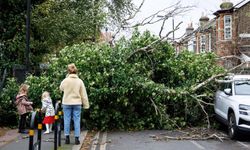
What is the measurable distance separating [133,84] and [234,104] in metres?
3.57

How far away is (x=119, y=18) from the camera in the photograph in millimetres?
28875

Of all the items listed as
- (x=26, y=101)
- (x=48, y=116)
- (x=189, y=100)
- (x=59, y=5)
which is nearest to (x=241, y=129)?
(x=189, y=100)

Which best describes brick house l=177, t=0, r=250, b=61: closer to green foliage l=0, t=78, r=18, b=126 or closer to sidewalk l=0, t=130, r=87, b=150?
green foliage l=0, t=78, r=18, b=126

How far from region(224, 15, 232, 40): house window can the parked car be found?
71.0 feet

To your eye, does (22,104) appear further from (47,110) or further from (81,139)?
(81,139)

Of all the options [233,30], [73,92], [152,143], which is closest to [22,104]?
[73,92]

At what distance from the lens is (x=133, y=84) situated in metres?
13.3

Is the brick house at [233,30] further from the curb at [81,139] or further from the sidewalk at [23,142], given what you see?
the sidewalk at [23,142]

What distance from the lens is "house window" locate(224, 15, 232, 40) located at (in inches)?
1359

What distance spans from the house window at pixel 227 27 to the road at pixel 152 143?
24.3m

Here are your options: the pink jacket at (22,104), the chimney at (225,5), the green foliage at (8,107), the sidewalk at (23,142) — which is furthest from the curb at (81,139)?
the chimney at (225,5)

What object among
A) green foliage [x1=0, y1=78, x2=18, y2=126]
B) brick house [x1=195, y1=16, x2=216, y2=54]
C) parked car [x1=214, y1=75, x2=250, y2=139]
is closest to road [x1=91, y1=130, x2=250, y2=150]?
parked car [x1=214, y1=75, x2=250, y2=139]

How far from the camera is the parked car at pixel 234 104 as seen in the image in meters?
10.8

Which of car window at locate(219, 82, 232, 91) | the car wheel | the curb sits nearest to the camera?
the curb
